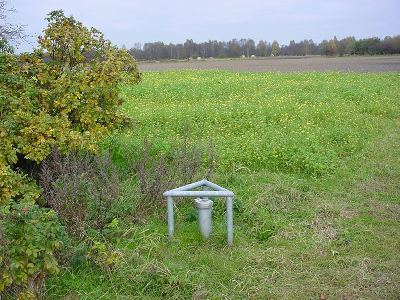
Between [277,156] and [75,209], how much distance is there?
12.6ft

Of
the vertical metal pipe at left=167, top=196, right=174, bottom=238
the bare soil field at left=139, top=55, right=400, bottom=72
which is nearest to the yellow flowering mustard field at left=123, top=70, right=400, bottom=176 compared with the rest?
the vertical metal pipe at left=167, top=196, right=174, bottom=238

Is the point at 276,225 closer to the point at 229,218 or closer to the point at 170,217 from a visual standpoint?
the point at 229,218

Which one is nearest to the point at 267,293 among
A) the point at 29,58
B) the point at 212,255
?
the point at 212,255

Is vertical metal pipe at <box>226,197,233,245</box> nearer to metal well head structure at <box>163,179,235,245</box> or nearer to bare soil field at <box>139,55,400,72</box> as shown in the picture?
metal well head structure at <box>163,179,235,245</box>

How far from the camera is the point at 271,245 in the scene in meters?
5.11

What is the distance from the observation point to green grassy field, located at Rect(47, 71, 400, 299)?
427 centimetres

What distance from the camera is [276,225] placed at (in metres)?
5.50

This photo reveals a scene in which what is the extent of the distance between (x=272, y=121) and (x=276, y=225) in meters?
5.82

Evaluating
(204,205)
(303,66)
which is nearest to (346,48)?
(303,66)

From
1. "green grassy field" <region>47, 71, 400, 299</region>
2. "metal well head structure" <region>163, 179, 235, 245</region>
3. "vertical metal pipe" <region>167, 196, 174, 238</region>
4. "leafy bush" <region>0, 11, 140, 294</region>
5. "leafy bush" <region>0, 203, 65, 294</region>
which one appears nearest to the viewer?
"leafy bush" <region>0, 203, 65, 294</region>

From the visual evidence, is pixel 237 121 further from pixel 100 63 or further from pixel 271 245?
pixel 271 245

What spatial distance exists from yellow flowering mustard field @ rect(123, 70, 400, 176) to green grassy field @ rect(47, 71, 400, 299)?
0.05 m

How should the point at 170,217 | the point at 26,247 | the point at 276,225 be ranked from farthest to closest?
the point at 276,225 → the point at 170,217 → the point at 26,247

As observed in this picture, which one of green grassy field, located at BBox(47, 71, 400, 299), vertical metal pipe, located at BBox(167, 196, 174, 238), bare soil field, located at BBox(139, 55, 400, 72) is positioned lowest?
green grassy field, located at BBox(47, 71, 400, 299)
